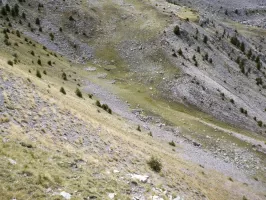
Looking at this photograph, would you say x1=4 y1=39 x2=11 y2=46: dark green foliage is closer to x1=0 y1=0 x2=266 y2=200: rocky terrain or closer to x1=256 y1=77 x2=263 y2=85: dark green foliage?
x1=0 y1=0 x2=266 y2=200: rocky terrain

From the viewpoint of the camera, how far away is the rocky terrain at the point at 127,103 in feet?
55.2

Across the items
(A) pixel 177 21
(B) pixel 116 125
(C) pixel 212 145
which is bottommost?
(C) pixel 212 145

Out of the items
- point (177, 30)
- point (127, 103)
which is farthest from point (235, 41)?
point (127, 103)

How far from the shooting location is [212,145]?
31469 mm

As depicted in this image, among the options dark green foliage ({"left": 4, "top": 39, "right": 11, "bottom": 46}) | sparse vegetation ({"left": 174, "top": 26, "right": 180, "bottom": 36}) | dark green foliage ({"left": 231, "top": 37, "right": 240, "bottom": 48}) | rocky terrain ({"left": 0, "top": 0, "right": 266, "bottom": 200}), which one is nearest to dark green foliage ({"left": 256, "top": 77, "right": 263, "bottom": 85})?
rocky terrain ({"left": 0, "top": 0, "right": 266, "bottom": 200})

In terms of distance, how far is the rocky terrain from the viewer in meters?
16.8

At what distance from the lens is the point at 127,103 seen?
3516cm

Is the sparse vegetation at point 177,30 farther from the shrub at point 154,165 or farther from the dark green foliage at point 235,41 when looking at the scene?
the shrub at point 154,165

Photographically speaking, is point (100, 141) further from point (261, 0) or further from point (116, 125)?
point (261, 0)

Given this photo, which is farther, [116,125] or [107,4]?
[107,4]

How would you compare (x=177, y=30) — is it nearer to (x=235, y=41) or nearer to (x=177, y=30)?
(x=177, y=30)

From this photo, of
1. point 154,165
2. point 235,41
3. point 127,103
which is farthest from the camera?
point 235,41

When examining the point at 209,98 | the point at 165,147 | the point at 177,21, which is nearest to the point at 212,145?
the point at 165,147

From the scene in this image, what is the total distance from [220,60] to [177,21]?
921cm
